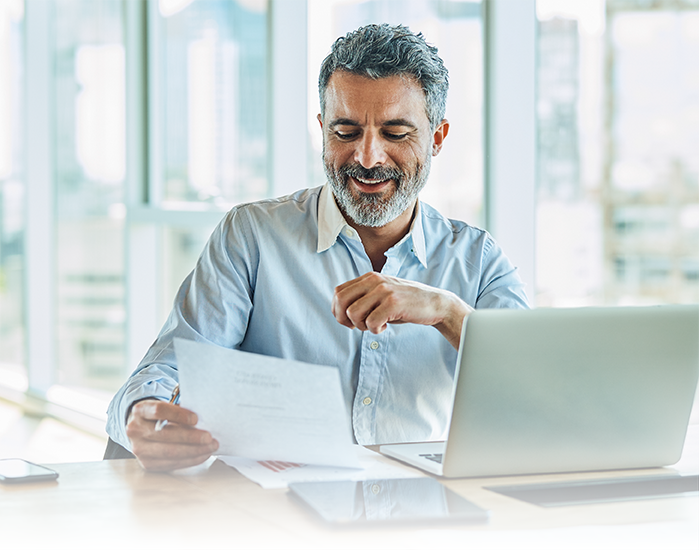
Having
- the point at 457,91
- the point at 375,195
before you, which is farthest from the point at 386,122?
the point at 457,91

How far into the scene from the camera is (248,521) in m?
0.93

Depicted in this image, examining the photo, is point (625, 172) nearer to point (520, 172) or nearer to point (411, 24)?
point (520, 172)

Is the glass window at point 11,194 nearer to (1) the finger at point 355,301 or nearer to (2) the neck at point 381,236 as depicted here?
(2) the neck at point 381,236

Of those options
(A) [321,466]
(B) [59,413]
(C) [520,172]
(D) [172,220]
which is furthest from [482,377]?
(B) [59,413]

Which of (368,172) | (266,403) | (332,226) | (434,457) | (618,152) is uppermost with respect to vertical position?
(618,152)

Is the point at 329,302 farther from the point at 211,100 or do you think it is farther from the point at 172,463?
the point at 211,100

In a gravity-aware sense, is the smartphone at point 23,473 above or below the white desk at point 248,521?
above

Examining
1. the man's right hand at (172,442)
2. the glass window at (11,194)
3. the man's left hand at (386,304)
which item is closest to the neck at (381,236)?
the man's left hand at (386,304)

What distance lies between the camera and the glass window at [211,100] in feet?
10.9

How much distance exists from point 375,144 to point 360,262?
246 mm

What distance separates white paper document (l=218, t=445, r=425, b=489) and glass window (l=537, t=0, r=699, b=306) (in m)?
1.73

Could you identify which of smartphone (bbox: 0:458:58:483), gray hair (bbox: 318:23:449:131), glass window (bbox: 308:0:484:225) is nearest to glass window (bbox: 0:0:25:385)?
glass window (bbox: 308:0:484:225)

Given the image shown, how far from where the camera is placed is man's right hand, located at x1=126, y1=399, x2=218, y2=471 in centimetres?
109

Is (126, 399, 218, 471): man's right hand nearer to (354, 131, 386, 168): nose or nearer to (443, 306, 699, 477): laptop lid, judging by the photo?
(443, 306, 699, 477): laptop lid
